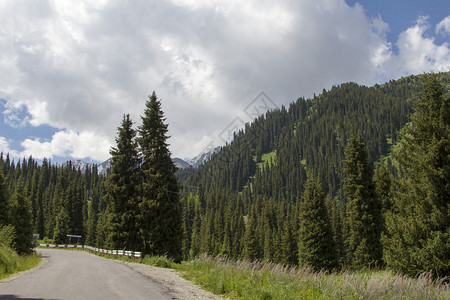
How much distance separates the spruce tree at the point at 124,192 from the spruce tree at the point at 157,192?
1.32m

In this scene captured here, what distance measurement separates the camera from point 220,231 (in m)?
97.8

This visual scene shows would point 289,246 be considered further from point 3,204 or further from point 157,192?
point 3,204

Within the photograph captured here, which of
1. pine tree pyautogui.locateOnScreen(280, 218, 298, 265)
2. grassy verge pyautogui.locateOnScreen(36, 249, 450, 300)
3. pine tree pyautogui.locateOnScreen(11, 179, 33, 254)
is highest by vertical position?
pine tree pyautogui.locateOnScreen(11, 179, 33, 254)

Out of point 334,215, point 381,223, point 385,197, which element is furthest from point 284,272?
point 334,215

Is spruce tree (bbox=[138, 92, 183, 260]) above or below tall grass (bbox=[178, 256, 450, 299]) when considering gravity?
above

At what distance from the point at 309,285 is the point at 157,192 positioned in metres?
20.3

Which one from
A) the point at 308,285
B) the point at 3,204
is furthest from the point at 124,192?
the point at 308,285

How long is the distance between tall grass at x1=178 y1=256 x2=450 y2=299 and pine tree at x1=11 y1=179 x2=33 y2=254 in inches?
1215

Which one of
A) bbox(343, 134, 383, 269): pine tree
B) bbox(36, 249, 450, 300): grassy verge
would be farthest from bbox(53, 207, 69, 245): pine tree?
bbox(36, 249, 450, 300): grassy verge

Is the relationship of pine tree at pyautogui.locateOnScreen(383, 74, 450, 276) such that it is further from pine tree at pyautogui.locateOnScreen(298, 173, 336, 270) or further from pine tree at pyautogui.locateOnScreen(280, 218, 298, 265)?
pine tree at pyautogui.locateOnScreen(280, 218, 298, 265)

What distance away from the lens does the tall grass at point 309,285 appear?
9.35 meters

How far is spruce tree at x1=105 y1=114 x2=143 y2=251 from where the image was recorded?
28.6 m

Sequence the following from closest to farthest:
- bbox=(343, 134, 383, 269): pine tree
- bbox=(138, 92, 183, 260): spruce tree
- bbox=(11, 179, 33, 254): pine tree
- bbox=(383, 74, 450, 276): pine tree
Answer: bbox=(383, 74, 450, 276): pine tree < bbox=(138, 92, 183, 260): spruce tree < bbox=(343, 134, 383, 269): pine tree < bbox=(11, 179, 33, 254): pine tree

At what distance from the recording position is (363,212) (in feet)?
105
